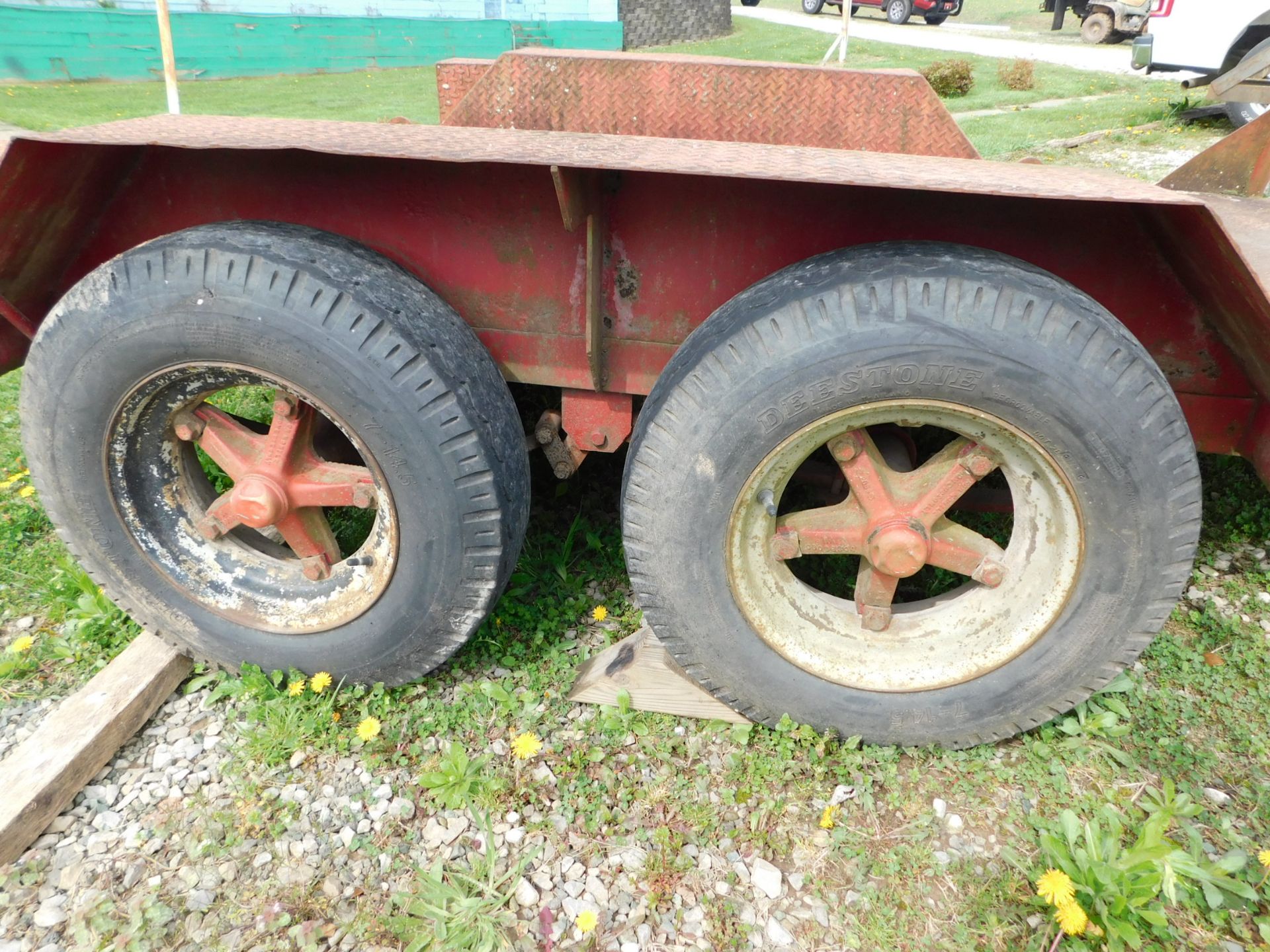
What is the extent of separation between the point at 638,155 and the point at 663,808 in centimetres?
146

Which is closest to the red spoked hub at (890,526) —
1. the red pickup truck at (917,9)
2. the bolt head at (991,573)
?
the bolt head at (991,573)

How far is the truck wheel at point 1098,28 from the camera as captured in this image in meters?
21.5

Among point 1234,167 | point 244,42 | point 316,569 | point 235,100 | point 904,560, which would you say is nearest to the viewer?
point 904,560

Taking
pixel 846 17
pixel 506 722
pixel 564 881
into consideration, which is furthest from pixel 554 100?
pixel 846 17

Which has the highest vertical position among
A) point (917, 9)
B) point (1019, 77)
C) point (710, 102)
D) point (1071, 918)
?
point (710, 102)

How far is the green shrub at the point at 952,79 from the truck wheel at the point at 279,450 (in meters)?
13.6

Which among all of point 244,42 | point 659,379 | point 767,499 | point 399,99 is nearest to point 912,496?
point 767,499

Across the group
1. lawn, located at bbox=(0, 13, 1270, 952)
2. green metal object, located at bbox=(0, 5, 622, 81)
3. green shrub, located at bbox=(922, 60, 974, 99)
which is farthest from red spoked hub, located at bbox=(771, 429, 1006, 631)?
green metal object, located at bbox=(0, 5, 622, 81)

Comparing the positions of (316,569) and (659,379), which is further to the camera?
(316,569)

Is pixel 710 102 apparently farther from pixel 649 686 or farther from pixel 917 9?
pixel 917 9

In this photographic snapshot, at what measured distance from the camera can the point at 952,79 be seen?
13.1 meters

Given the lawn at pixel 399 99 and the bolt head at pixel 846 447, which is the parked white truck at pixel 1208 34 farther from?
the bolt head at pixel 846 447

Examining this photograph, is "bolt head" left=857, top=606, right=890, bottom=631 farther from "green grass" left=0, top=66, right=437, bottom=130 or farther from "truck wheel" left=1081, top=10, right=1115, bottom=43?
"truck wheel" left=1081, top=10, right=1115, bottom=43

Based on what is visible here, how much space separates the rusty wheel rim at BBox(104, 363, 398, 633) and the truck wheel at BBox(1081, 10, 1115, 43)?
2619 cm
